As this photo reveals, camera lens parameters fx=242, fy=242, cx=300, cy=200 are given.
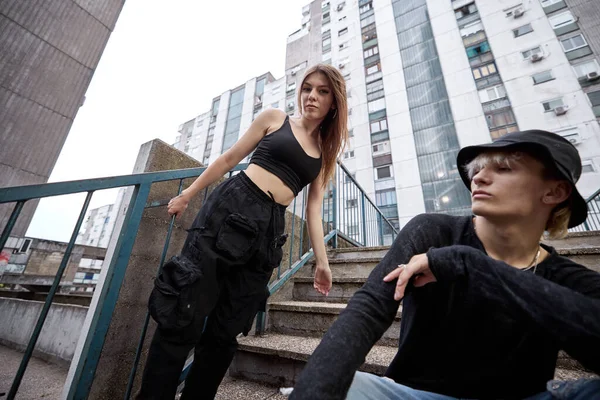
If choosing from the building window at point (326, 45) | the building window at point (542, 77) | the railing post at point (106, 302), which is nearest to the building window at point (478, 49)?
the building window at point (542, 77)

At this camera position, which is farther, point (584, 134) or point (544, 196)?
point (584, 134)

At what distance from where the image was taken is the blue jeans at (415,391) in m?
0.66

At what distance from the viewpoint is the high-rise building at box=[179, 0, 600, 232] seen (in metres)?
14.0

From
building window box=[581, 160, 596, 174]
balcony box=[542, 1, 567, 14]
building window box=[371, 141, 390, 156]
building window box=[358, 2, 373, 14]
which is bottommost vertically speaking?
building window box=[581, 160, 596, 174]

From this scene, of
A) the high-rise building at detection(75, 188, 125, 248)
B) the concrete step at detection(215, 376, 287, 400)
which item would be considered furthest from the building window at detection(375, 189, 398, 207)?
the high-rise building at detection(75, 188, 125, 248)

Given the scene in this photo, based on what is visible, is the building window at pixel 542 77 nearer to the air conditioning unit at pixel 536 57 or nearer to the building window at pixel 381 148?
the air conditioning unit at pixel 536 57

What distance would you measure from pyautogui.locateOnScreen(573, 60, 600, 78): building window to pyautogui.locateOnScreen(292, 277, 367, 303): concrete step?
67.9ft

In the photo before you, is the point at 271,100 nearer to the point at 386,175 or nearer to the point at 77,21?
the point at 386,175

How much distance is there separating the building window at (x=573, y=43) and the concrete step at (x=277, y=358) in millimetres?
22555

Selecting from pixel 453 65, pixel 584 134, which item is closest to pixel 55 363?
pixel 584 134

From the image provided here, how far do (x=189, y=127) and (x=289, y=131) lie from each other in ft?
137

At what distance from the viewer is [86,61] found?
282 inches

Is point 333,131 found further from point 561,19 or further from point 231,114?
point 231,114

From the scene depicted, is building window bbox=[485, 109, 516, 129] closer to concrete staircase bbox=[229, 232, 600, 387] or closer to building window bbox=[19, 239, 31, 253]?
concrete staircase bbox=[229, 232, 600, 387]
